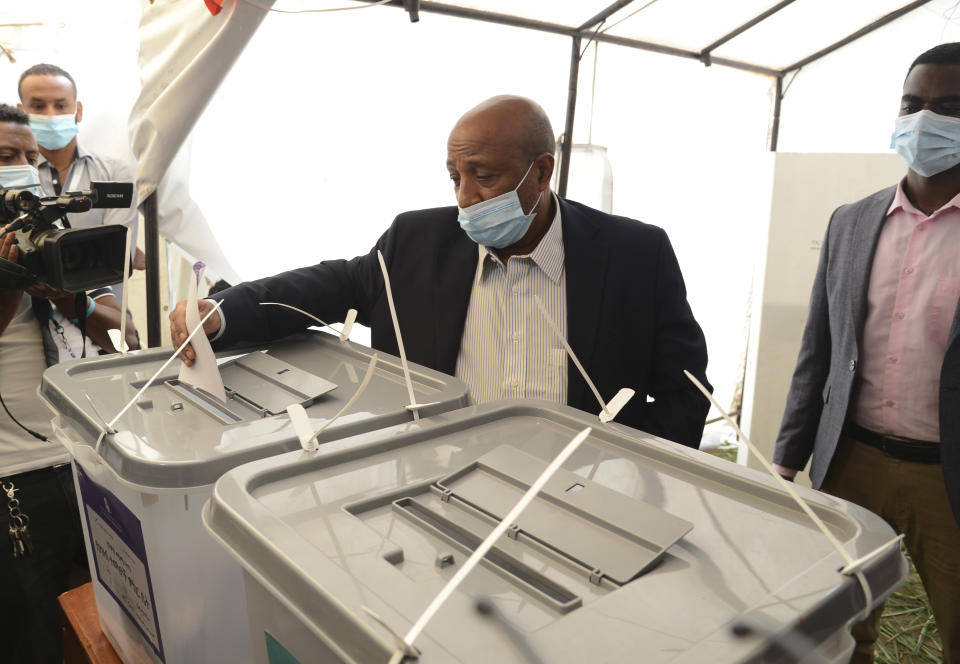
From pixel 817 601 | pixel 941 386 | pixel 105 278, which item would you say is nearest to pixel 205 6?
pixel 105 278

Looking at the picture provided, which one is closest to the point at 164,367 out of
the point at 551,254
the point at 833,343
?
the point at 551,254

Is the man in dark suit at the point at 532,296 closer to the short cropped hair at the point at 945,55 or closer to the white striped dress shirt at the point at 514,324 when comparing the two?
the white striped dress shirt at the point at 514,324

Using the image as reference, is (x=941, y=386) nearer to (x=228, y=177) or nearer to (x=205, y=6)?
(x=205, y=6)

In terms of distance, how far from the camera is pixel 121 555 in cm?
81

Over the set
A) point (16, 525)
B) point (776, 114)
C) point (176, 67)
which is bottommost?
point (16, 525)

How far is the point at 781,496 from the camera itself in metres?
0.63

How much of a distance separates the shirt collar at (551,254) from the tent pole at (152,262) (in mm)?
1000

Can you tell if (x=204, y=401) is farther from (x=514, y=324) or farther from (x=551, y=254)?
(x=551, y=254)

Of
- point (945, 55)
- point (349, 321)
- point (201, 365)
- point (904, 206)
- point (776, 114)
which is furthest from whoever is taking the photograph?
point (776, 114)

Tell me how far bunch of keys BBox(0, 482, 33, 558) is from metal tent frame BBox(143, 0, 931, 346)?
20.9 inches

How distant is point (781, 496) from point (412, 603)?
1.23 ft

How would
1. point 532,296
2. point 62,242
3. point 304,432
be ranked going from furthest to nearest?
point 532,296, point 62,242, point 304,432

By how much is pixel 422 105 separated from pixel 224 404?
2.25 metres

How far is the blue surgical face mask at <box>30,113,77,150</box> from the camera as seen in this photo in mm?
2020
